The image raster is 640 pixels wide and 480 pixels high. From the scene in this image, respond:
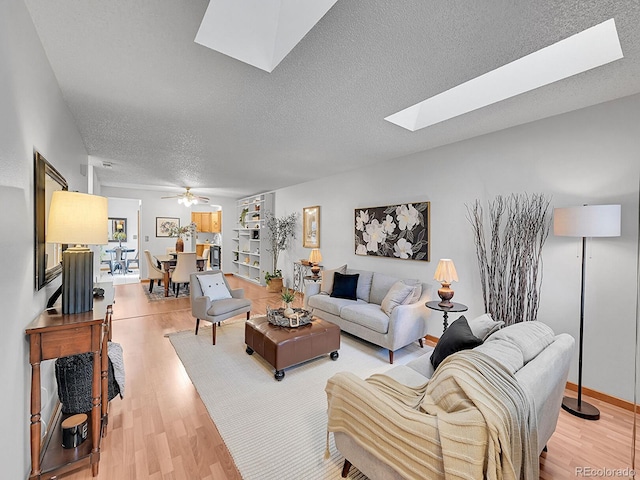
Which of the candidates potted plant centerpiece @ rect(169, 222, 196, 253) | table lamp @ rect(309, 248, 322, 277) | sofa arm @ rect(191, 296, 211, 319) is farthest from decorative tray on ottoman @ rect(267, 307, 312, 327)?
potted plant centerpiece @ rect(169, 222, 196, 253)

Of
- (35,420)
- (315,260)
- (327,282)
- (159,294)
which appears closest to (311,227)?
(315,260)

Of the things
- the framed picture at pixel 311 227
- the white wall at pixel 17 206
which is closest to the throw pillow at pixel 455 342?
the white wall at pixel 17 206

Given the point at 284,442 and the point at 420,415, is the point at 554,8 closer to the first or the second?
the point at 420,415

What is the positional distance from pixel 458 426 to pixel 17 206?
225 centimetres

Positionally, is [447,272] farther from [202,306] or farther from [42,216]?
[42,216]

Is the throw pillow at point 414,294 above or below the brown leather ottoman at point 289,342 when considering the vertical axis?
above

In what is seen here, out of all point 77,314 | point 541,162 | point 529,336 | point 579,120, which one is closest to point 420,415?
point 529,336

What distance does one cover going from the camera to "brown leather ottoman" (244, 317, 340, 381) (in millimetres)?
2732

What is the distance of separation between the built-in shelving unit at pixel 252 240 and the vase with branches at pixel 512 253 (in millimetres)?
5441

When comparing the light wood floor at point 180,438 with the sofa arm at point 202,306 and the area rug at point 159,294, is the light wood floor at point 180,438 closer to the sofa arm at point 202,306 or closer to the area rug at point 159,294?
the sofa arm at point 202,306

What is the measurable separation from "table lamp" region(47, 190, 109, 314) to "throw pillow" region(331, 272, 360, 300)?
3.03m

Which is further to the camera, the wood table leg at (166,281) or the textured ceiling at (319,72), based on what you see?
the wood table leg at (166,281)

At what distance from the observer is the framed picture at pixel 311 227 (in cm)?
591

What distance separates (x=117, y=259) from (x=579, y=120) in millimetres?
11587
